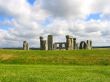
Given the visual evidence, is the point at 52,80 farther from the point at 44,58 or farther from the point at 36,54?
the point at 36,54

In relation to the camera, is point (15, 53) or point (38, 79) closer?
point (38, 79)

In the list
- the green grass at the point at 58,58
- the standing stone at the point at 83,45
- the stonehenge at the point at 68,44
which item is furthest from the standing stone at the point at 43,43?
the green grass at the point at 58,58

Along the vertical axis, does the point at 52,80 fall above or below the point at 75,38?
below

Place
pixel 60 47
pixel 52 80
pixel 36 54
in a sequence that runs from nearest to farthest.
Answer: pixel 52 80, pixel 36 54, pixel 60 47

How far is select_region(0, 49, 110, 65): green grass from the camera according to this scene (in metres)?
41.0

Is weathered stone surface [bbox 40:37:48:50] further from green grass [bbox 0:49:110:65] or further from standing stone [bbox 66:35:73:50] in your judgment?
green grass [bbox 0:49:110:65]

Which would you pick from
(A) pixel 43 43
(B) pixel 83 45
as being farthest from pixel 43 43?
(B) pixel 83 45

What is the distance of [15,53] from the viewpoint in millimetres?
47562

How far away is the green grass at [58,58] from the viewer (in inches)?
1613

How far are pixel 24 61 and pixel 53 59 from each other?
403 centimetres

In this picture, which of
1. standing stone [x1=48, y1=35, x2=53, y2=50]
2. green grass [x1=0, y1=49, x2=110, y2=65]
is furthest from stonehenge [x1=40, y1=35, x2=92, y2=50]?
green grass [x1=0, y1=49, x2=110, y2=65]

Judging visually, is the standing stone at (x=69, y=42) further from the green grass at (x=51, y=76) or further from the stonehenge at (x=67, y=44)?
the green grass at (x=51, y=76)

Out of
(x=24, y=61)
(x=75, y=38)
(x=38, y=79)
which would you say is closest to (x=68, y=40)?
(x=75, y=38)

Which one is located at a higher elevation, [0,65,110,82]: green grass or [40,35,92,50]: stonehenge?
[40,35,92,50]: stonehenge
